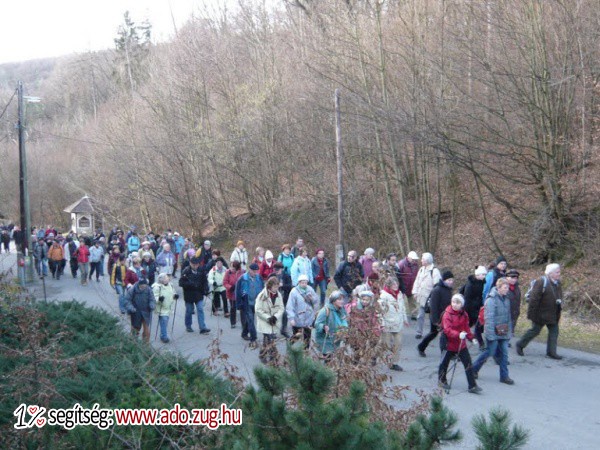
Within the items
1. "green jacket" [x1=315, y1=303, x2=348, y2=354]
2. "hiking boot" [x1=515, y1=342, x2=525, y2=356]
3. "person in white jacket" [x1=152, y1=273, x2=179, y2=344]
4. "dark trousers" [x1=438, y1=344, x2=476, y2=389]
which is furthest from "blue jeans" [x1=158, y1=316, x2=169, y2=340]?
"hiking boot" [x1=515, y1=342, x2=525, y2=356]

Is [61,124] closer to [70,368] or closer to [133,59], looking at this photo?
[133,59]

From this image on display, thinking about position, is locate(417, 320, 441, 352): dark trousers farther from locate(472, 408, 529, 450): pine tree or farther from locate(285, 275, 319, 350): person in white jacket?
locate(472, 408, 529, 450): pine tree

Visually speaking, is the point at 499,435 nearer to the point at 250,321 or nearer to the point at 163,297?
the point at 250,321

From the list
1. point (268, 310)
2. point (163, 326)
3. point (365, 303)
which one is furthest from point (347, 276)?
point (365, 303)

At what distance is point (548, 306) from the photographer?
11.4 m

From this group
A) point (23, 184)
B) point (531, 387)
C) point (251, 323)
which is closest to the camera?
point (531, 387)

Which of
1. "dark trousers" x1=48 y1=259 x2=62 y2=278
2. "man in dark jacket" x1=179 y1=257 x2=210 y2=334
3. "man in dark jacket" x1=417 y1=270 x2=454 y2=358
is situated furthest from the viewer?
"dark trousers" x1=48 y1=259 x2=62 y2=278

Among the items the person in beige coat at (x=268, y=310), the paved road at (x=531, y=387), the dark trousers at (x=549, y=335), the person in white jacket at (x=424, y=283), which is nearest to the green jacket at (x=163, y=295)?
the paved road at (x=531, y=387)

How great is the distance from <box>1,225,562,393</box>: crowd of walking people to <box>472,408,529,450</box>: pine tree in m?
2.40

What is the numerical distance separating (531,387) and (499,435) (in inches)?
255

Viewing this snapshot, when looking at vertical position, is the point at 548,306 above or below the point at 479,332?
above

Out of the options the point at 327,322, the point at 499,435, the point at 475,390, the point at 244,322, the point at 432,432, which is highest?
the point at 499,435

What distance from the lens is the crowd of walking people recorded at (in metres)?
9.16

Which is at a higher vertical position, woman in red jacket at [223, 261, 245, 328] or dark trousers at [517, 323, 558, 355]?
woman in red jacket at [223, 261, 245, 328]
